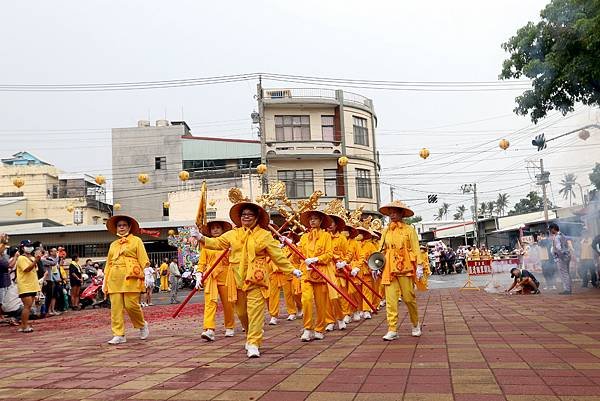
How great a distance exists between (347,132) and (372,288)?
23.9 m

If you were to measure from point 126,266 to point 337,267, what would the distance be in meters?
3.11

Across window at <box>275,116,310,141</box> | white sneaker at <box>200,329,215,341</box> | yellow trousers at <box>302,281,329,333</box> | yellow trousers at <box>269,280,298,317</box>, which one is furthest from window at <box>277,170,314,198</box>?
white sneaker at <box>200,329,215,341</box>

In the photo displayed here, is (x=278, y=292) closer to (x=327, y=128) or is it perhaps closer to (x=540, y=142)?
(x=540, y=142)

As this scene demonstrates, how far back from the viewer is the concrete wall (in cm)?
3675

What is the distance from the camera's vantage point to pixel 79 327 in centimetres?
1118

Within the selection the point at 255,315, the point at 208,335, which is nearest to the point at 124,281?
the point at 208,335

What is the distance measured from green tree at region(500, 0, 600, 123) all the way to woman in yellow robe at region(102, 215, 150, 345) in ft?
31.7

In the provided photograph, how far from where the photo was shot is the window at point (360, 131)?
3509cm

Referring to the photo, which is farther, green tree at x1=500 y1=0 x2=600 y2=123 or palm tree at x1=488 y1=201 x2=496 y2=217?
palm tree at x1=488 y1=201 x2=496 y2=217

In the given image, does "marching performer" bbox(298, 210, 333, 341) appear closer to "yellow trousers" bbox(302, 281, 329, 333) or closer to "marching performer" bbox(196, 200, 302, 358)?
"yellow trousers" bbox(302, 281, 329, 333)

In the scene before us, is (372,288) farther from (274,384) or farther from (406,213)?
(274,384)

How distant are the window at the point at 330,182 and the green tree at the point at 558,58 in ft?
62.9

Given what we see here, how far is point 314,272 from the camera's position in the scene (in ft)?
26.2

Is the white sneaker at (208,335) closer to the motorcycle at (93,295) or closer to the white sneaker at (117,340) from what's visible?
the white sneaker at (117,340)
